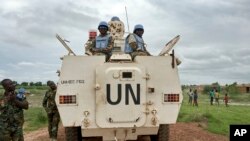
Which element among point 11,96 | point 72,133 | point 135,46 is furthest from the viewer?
point 135,46

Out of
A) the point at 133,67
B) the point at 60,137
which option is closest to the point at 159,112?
the point at 133,67

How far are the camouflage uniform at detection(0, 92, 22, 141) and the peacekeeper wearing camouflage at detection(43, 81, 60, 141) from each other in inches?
101

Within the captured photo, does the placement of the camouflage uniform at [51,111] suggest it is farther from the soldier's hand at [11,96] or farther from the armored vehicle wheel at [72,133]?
the soldier's hand at [11,96]

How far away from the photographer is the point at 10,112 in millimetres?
7641

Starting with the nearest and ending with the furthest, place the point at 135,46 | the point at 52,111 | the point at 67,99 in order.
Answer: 1. the point at 67,99
2. the point at 135,46
3. the point at 52,111

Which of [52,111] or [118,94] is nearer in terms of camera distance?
[118,94]

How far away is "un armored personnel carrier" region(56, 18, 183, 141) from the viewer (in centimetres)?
729

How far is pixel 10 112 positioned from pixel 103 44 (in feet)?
7.01

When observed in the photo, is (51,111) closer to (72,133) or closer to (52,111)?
(52,111)

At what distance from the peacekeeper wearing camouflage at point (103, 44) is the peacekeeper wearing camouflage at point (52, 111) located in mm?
2300

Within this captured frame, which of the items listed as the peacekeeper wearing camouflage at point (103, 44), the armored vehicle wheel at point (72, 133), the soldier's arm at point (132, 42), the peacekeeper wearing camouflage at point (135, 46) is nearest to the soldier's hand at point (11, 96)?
the armored vehicle wheel at point (72, 133)

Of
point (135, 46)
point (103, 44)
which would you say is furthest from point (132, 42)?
point (103, 44)

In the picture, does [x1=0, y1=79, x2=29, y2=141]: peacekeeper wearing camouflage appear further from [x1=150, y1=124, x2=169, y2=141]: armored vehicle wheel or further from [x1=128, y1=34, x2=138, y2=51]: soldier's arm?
[x1=150, y1=124, x2=169, y2=141]: armored vehicle wheel

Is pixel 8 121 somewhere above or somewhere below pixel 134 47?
below
